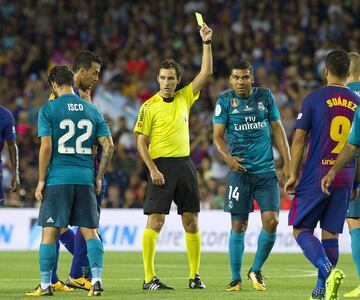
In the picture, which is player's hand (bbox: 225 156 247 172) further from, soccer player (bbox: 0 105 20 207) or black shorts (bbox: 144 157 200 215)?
soccer player (bbox: 0 105 20 207)

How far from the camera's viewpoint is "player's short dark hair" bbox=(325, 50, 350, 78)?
952 centimetres

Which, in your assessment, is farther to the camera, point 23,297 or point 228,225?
point 228,225

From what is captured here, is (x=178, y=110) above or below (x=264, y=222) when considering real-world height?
above

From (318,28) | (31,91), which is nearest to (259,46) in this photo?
(318,28)

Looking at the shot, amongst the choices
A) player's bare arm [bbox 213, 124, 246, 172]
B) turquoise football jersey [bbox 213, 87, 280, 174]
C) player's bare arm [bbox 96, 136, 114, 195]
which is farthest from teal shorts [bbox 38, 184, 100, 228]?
turquoise football jersey [bbox 213, 87, 280, 174]

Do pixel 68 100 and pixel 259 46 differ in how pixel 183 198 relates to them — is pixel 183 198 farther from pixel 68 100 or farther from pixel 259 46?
pixel 259 46

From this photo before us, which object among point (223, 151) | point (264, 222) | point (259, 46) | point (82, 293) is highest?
point (259, 46)

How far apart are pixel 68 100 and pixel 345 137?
8.75 ft

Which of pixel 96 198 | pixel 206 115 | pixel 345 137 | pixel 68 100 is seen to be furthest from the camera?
pixel 206 115

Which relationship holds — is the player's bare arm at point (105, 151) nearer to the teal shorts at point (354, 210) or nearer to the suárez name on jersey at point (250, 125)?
the suárez name on jersey at point (250, 125)

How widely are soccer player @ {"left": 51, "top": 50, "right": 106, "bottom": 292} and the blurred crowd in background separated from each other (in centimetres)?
925

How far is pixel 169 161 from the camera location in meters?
11.7

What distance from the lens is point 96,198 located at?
11102 mm

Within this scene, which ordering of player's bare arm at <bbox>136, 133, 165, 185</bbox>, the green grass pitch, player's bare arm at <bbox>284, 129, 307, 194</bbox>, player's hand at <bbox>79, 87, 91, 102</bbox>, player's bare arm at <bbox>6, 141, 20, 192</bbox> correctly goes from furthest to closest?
player's bare arm at <bbox>6, 141, 20, 192</bbox>
player's bare arm at <bbox>136, 133, 165, 185</bbox>
player's hand at <bbox>79, 87, 91, 102</bbox>
the green grass pitch
player's bare arm at <bbox>284, 129, 307, 194</bbox>
